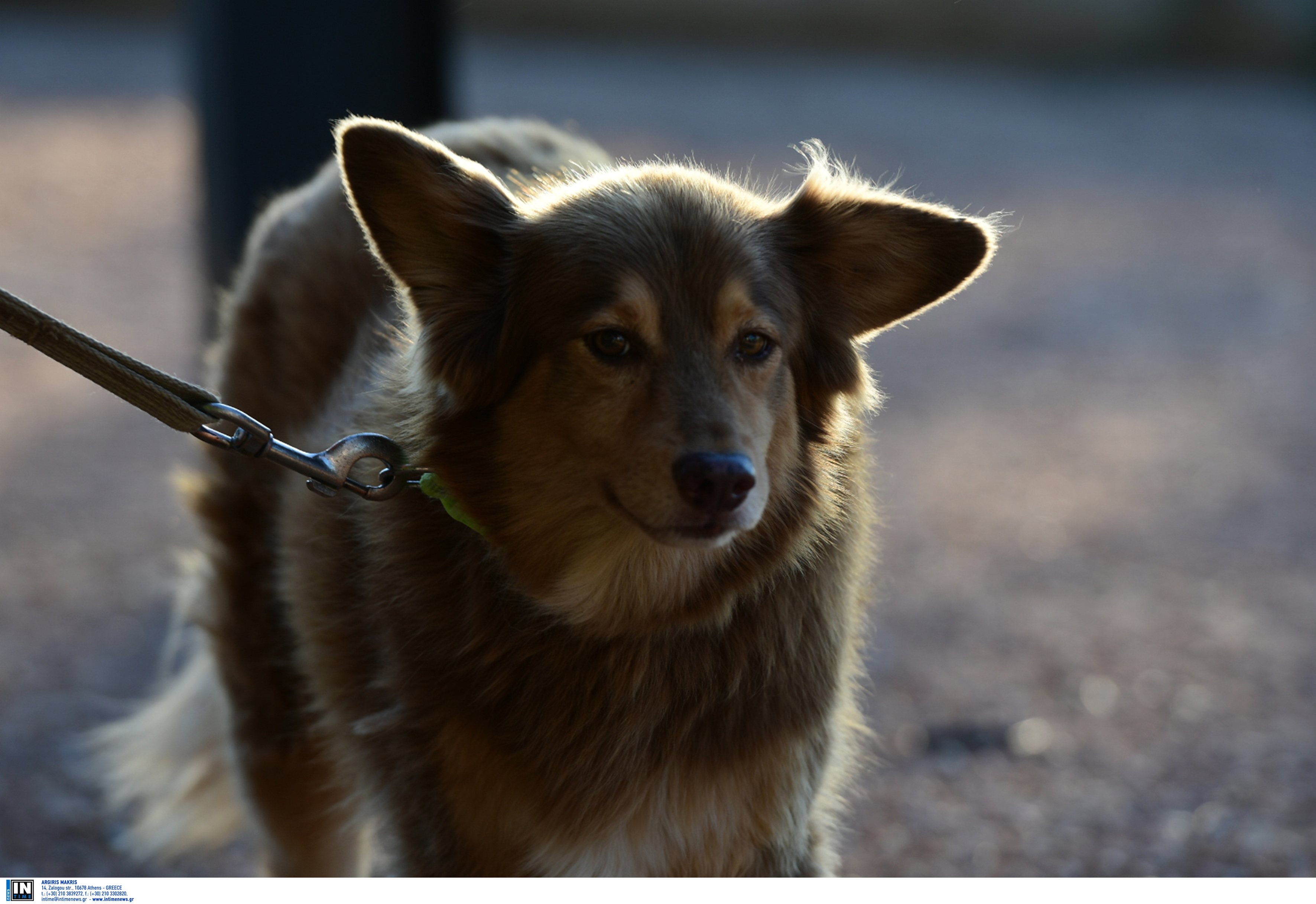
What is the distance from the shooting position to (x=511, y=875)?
94.2 inches

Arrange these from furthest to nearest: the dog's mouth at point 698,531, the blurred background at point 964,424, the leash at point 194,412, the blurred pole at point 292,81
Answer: the blurred pole at point 292,81 → the blurred background at point 964,424 → the dog's mouth at point 698,531 → the leash at point 194,412

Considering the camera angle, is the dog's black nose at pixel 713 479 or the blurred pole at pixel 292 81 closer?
the dog's black nose at pixel 713 479

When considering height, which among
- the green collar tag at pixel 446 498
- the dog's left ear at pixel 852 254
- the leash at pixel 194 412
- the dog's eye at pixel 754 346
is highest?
the dog's left ear at pixel 852 254

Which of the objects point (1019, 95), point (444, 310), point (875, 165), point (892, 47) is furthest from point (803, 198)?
point (892, 47)

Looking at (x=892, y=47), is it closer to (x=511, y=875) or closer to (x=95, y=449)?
(x=95, y=449)

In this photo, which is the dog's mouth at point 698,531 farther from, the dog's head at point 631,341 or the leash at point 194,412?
the leash at point 194,412

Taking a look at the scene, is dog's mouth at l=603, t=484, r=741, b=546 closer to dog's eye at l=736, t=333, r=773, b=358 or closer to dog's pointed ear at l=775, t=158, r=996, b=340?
dog's eye at l=736, t=333, r=773, b=358

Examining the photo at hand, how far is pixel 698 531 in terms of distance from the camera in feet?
7.05

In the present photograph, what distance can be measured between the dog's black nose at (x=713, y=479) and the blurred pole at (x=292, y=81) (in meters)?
2.91

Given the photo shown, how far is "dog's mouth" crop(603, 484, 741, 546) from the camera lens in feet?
6.99

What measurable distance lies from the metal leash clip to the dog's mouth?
530 millimetres

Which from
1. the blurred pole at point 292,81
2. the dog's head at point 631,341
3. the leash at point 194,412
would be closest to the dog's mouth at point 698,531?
the dog's head at point 631,341

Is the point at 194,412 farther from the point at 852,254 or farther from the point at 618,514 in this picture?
the point at 852,254

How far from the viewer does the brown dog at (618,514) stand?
228 centimetres
